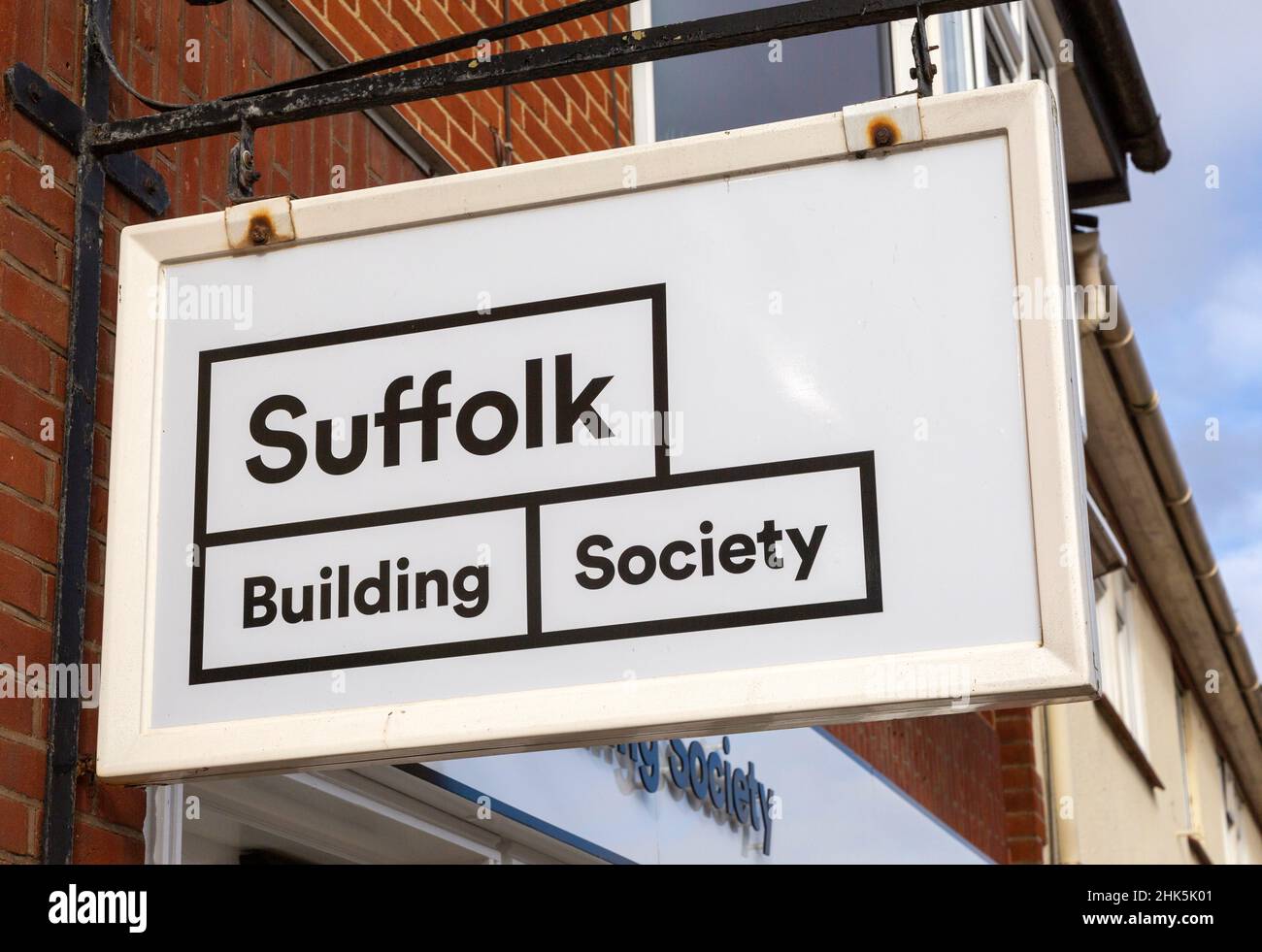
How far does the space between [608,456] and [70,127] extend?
1.25 meters

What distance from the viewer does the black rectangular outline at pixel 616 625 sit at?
7.91ft

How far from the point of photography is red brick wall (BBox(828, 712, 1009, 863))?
7.37 metres

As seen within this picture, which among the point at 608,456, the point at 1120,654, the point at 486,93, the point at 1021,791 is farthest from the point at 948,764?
the point at 608,456

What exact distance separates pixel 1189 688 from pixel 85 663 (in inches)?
511

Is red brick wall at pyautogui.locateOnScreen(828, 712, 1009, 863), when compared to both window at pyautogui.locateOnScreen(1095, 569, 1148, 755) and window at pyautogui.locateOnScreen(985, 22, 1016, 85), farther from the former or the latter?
window at pyautogui.locateOnScreen(985, 22, 1016, 85)

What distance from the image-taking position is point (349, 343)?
8.98 feet

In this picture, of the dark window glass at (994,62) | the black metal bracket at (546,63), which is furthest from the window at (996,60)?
the black metal bracket at (546,63)

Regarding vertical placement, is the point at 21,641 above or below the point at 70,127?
below

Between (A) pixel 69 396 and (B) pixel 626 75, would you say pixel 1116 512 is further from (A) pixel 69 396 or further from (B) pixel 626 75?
(A) pixel 69 396

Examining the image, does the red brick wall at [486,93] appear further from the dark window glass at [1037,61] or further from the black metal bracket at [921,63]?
the dark window glass at [1037,61]

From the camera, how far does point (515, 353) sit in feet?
8.69

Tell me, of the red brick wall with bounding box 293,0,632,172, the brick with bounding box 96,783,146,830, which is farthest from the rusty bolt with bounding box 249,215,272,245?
the red brick wall with bounding box 293,0,632,172

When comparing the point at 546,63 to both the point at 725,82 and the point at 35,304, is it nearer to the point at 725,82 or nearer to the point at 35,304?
the point at 35,304

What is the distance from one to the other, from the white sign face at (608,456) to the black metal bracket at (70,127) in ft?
1.41
